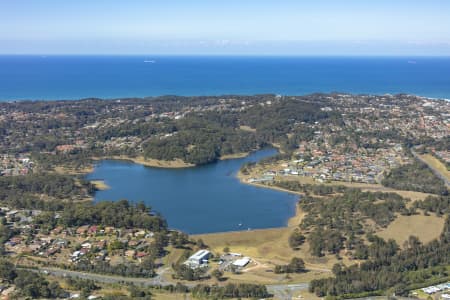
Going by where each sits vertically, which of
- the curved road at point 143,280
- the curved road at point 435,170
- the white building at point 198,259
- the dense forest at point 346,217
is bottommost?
the curved road at point 143,280

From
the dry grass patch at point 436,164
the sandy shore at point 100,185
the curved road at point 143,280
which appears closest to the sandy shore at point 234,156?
the sandy shore at point 100,185

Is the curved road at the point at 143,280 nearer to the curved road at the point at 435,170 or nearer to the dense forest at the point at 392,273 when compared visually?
the dense forest at the point at 392,273

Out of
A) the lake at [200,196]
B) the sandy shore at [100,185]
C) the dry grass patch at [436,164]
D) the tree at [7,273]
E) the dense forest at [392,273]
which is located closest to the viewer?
the dense forest at [392,273]

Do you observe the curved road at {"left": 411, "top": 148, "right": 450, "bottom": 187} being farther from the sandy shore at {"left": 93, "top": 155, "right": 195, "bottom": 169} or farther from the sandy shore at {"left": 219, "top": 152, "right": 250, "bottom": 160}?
the sandy shore at {"left": 93, "top": 155, "right": 195, "bottom": 169}

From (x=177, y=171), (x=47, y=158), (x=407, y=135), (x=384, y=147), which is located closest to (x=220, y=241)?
(x=177, y=171)

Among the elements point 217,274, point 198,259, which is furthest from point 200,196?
point 217,274

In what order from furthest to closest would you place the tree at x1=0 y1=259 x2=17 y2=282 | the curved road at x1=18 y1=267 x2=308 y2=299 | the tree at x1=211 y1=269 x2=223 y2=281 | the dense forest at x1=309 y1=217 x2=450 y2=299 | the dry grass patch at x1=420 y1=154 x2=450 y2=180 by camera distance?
1. the dry grass patch at x1=420 y1=154 x2=450 y2=180
2. the tree at x1=211 y1=269 x2=223 y2=281
3. the tree at x1=0 y1=259 x2=17 y2=282
4. the curved road at x1=18 y1=267 x2=308 y2=299
5. the dense forest at x1=309 y1=217 x2=450 y2=299

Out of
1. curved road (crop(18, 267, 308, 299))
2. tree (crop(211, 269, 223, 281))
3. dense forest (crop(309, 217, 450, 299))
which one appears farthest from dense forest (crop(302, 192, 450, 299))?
tree (crop(211, 269, 223, 281))
